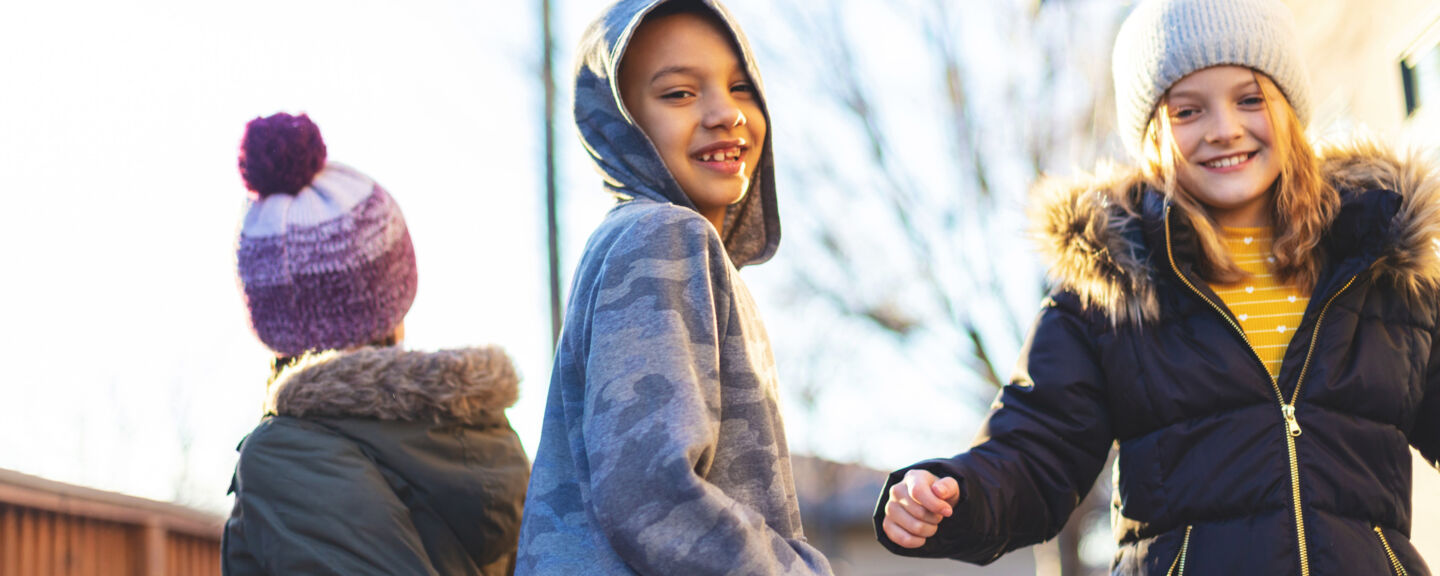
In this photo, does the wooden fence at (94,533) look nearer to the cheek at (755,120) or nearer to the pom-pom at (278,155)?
the pom-pom at (278,155)

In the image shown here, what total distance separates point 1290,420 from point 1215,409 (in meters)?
0.15

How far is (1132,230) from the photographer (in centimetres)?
331

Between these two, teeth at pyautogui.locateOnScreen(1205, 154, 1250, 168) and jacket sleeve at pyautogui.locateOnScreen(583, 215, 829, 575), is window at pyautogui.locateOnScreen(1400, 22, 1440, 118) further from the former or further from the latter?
jacket sleeve at pyautogui.locateOnScreen(583, 215, 829, 575)

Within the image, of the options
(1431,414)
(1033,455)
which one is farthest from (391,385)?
(1431,414)

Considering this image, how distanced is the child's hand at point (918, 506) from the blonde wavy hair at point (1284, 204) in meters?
0.87

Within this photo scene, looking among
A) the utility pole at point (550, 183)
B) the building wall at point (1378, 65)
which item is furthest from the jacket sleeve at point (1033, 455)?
the utility pole at point (550, 183)

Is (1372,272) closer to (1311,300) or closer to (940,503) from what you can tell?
(1311,300)

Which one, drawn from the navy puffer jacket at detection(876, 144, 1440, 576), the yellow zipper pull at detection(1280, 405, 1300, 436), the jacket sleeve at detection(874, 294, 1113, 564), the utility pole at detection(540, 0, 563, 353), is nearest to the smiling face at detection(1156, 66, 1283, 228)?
the navy puffer jacket at detection(876, 144, 1440, 576)

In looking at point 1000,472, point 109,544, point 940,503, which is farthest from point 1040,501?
point 109,544

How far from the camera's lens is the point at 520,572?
7.79 ft

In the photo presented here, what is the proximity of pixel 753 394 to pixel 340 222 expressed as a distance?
4.73 feet

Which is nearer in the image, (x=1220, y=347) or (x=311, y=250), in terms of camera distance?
(x=1220, y=347)

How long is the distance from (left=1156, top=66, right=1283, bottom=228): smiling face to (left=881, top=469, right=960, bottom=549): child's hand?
100cm

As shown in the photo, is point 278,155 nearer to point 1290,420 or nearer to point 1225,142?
point 1225,142
